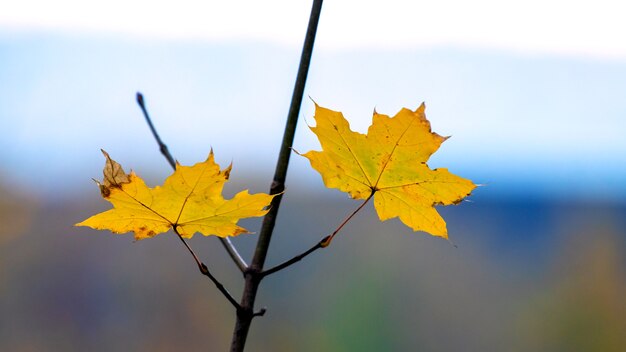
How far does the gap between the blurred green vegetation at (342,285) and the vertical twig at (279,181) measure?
7802 mm

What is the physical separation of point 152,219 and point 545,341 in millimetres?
10050

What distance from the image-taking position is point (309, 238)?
29.1 feet

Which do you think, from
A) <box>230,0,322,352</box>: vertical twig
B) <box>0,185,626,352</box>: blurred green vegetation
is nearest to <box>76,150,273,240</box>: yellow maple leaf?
<box>230,0,322,352</box>: vertical twig

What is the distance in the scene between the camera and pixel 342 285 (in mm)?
9789

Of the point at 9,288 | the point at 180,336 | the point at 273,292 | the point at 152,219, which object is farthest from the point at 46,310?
the point at 152,219

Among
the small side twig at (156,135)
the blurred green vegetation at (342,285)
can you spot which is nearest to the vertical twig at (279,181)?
the small side twig at (156,135)

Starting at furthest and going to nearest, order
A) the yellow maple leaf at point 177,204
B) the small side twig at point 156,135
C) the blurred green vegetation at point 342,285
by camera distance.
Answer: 1. the blurred green vegetation at point 342,285
2. the small side twig at point 156,135
3. the yellow maple leaf at point 177,204

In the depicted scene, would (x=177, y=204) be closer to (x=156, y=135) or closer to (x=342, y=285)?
(x=156, y=135)

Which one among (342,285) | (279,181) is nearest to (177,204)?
(279,181)

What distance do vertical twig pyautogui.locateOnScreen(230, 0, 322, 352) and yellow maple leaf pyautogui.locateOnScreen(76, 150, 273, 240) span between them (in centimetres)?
2

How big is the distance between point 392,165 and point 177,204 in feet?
0.41

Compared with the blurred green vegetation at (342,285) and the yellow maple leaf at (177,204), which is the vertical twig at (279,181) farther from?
the blurred green vegetation at (342,285)

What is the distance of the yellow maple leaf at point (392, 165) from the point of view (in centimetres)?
38

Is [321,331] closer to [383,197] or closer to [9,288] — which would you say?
[9,288]
